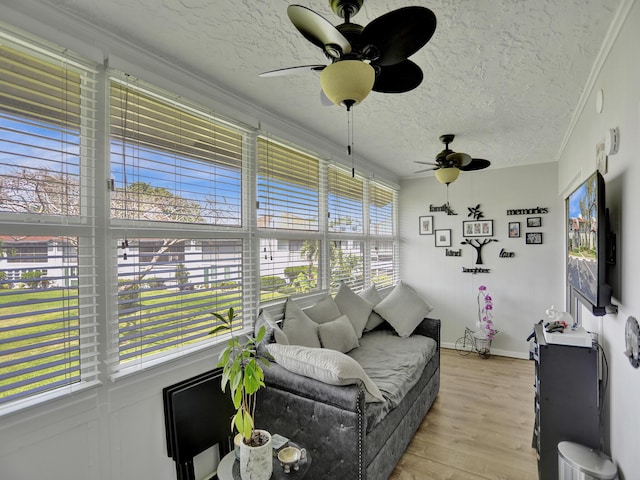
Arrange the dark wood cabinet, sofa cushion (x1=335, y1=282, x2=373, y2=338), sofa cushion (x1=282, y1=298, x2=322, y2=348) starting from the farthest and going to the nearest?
sofa cushion (x1=335, y1=282, x2=373, y2=338) → sofa cushion (x1=282, y1=298, x2=322, y2=348) → the dark wood cabinet

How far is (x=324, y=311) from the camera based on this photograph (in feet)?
10.4

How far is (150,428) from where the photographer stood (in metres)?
1.87

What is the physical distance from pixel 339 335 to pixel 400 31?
2.41 metres

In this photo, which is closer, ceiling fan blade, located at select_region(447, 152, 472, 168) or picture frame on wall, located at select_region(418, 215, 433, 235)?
ceiling fan blade, located at select_region(447, 152, 472, 168)

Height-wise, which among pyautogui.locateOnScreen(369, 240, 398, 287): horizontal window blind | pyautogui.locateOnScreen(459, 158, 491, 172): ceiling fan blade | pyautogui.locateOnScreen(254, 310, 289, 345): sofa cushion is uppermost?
pyautogui.locateOnScreen(459, 158, 491, 172): ceiling fan blade

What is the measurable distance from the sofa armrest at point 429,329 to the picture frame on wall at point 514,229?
197cm

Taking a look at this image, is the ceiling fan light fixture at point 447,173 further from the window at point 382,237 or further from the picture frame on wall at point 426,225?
the picture frame on wall at point 426,225

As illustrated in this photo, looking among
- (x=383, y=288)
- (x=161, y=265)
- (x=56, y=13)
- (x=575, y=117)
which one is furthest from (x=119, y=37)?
(x=383, y=288)

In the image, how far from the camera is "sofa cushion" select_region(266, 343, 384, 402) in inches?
73.8

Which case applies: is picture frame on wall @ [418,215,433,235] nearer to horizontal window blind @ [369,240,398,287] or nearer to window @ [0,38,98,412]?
horizontal window blind @ [369,240,398,287]

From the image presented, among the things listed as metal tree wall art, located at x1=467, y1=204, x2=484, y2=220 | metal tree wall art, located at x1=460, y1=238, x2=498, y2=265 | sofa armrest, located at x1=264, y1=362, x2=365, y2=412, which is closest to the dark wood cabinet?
sofa armrest, located at x1=264, y1=362, x2=365, y2=412

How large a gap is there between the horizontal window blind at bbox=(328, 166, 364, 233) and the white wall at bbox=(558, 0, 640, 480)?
221 cm

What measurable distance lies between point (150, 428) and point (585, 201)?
2836 millimetres

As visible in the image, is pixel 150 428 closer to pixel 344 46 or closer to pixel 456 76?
pixel 344 46
